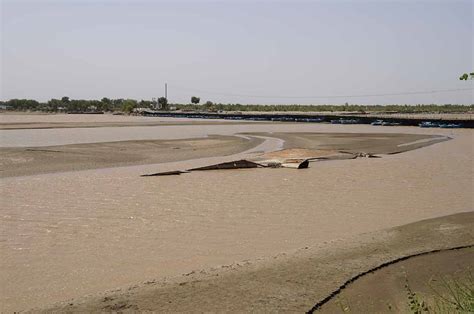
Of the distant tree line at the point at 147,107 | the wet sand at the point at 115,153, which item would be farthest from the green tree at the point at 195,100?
the wet sand at the point at 115,153

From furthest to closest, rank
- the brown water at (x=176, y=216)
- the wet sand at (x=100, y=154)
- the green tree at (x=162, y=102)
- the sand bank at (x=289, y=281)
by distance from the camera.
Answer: the green tree at (x=162, y=102), the wet sand at (x=100, y=154), the brown water at (x=176, y=216), the sand bank at (x=289, y=281)

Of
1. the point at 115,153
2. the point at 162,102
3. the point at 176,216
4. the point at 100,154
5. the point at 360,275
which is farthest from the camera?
the point at 162,102

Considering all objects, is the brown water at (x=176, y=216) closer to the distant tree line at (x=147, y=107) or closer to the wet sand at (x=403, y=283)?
the wet sand at (x=403, y=283)

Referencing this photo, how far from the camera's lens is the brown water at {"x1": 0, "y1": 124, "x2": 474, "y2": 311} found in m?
7.41

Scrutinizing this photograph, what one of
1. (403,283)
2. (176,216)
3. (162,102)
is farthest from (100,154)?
(162,102)

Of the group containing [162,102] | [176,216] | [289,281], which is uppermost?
[162,102]

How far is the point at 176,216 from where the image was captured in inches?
431

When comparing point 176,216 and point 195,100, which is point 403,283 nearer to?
point 176,216

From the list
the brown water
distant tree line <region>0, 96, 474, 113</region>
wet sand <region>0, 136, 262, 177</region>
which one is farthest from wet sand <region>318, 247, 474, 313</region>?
distant tree line <region>0, 96, 474, 113</region>

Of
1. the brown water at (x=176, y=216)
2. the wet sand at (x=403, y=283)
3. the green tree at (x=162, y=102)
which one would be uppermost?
the green tree at (x=162, y=102)

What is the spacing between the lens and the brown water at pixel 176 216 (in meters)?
7.41

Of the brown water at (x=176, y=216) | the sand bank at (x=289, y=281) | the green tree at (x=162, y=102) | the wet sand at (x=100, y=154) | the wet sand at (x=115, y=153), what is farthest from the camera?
the green tree at (x=162, y=102)

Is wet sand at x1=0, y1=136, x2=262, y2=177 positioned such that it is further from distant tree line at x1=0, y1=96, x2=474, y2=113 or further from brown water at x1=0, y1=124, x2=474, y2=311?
distant tree line at x1=0, y1=96, x2=474, y2=113

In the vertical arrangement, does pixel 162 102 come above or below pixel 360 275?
above
